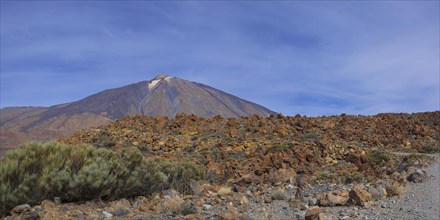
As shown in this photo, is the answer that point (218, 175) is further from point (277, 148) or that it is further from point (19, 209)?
point (19, 209)

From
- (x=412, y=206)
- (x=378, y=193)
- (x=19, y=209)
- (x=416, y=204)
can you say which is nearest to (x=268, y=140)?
(x=378, y=193)

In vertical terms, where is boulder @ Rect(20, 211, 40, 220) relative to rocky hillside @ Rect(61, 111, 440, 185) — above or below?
below

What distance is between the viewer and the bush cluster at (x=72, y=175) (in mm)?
8562

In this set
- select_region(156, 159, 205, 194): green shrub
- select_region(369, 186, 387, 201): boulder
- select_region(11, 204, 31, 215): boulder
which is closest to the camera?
select_region(11, 204, 31, 215): boulder

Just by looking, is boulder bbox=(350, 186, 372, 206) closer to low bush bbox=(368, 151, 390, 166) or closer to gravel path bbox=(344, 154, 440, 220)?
gravel path bbox=(344, 154, 440, 220)

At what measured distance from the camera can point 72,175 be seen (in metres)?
9.17

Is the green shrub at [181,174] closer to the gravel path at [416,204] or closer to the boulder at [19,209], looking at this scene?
the boulder at [19,209]

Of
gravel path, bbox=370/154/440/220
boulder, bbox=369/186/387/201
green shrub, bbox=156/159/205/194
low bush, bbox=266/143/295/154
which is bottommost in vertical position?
gravel path, bbox=370/154/440/220

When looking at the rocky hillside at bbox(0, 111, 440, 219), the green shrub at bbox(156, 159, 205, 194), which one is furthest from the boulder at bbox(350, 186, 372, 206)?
the green shrub at bbox(156, 159, 205, 194)

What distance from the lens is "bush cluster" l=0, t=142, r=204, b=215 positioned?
8562mm

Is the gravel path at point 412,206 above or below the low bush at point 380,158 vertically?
below

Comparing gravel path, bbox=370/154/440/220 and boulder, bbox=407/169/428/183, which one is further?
boulder, bbox=407/169/428/183

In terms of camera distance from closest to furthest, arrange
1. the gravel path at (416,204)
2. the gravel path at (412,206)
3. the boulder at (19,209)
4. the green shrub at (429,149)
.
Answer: the boulder at (19,209) < the gravel path at (412,206) < the gravel path at (416,204) < the green shrub at (429,149)

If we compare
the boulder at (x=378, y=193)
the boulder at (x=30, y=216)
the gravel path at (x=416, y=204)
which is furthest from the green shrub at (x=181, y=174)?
the gravel path at (x=416, y=204)
